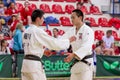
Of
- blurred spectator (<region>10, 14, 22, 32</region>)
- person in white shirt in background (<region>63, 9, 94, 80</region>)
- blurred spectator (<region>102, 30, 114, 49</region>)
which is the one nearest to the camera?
person in white shirt in background (<region>63, 9, 94, 80</region>)

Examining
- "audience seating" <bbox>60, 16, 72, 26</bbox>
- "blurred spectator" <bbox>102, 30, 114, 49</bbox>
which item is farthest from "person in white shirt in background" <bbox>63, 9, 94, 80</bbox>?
"audience seating" <bbox>60, 16, 72, 26</bbox>

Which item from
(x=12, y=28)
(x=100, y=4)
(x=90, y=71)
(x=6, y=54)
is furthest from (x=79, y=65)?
(x=100, y=4)

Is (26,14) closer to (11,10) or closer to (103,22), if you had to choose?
(11,10)

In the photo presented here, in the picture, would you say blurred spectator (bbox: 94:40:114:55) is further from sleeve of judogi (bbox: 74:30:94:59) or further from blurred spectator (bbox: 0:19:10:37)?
sleeve of judogi (bbox: 74:30:94:59)

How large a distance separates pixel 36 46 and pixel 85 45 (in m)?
1.04

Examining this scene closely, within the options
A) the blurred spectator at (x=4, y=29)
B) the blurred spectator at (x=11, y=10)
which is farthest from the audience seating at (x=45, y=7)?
the blurred spectator at (x=4, y=29)

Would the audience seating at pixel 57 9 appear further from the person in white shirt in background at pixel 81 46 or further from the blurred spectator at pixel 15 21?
the person in white shirt in background at pixel 81 46

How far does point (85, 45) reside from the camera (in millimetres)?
7879

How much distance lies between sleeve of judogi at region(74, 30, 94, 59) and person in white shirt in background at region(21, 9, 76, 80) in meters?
0.42

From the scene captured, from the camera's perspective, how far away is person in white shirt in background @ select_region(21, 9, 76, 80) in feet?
24.3

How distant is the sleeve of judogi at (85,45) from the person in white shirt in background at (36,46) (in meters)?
0.42

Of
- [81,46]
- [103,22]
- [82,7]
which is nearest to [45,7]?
[82,7]

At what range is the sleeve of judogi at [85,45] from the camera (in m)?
7.84

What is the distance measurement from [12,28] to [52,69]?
283 cm
